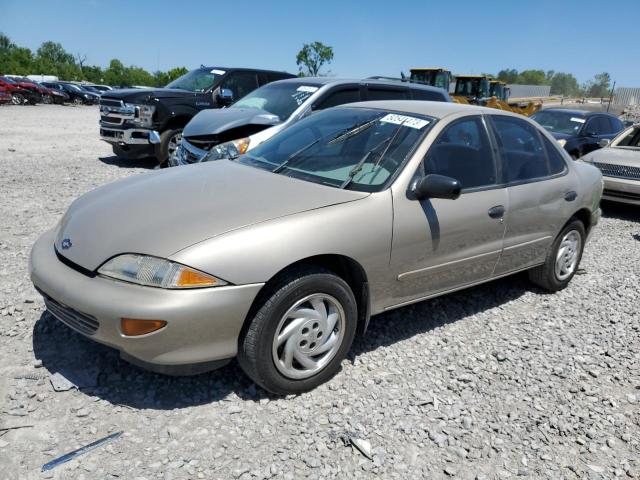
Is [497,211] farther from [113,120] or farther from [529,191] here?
[113,120]

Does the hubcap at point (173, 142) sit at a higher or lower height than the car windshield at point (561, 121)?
lower

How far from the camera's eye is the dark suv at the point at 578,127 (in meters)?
9.95

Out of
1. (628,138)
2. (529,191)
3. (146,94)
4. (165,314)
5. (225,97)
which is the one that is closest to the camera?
(165,314)

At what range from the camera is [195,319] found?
2453 mm

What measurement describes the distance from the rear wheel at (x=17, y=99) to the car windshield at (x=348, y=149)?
33473 mm

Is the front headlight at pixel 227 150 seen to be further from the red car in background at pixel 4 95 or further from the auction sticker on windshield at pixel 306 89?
the red car in background at pixel 4 95

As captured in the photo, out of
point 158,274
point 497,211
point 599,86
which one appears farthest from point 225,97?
point 599,86

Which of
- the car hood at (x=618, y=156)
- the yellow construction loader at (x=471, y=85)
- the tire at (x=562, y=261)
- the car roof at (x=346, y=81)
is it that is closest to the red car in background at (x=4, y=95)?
the yellow construction loader at (x=471, y=85)

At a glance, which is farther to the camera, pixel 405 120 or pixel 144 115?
pixel 144 115

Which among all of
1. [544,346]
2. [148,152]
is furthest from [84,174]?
[544,346]

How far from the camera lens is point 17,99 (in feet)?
104

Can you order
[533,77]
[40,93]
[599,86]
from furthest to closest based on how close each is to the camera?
[533,77] → [599,86] → [40,93]

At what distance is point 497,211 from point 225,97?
6549 mm

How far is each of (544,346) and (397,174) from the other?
172 cm
